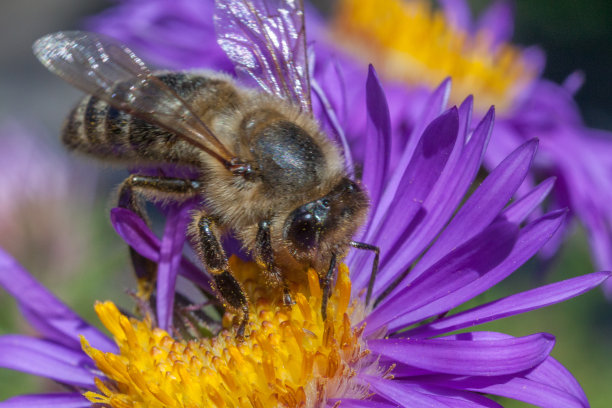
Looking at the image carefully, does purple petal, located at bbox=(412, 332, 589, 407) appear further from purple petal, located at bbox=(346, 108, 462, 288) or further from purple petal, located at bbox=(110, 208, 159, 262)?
purple petal, located at bbox=(110, 208, 159, 262)

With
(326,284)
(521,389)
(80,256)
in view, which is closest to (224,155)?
(326,284)

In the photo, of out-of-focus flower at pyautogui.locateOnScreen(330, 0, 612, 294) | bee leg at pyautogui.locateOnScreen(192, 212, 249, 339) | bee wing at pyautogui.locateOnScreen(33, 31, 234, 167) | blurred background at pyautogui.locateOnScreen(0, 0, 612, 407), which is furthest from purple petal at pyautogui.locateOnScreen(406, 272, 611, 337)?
out-of-focus flower at pyautogui.locateOnScreen(330, 0, 612, 294)

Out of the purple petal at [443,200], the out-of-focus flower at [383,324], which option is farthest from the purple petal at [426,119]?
the purple petal at [443,200]

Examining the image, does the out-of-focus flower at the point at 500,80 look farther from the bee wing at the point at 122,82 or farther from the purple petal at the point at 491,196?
the bee wing at the point at 122,82

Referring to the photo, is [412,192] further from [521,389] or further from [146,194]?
[146,194]

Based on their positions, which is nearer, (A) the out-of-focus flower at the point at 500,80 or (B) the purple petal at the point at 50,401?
(B) the purple petal at the point at 50,401
